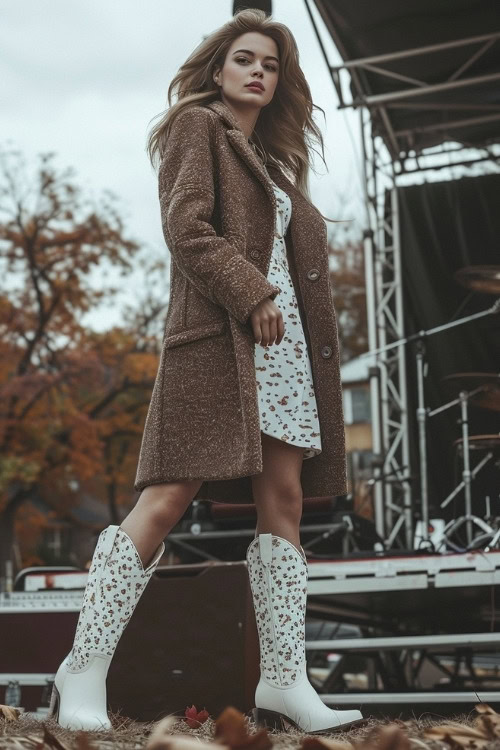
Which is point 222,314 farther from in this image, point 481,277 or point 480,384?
point 481,277

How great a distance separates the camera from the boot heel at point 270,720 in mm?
2123

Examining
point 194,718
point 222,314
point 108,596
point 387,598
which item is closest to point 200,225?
point 222,314

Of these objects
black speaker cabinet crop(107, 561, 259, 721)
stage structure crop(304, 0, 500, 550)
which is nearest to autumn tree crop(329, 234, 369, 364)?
stage structure crop(304, 0, 500, 550)

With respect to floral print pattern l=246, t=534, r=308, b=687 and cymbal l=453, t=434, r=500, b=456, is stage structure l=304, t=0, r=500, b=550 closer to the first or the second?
cymbal l=453, t=434, r=500, b=456

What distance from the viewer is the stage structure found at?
6.30m

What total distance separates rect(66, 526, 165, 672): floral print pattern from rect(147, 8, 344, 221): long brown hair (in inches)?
40.8

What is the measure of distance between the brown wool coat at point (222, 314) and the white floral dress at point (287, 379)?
0.03 m

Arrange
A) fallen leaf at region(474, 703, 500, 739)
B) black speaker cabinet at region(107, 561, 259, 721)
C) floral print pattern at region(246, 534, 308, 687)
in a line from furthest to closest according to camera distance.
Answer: black speaker cabinet at region(107, 561, 259, 721), floral print pattern at region(246, 534, 308, 687), fallen leaf at region(474, 703, 500, 739)

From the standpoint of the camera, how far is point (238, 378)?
2113 millimetres

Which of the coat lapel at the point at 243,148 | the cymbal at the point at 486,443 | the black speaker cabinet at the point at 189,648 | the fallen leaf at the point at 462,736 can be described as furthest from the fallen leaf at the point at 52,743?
the cymbal at the point at 486,443

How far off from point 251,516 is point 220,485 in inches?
113

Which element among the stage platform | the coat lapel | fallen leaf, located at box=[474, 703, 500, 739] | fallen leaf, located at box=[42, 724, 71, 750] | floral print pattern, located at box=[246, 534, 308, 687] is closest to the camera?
fallen leaf, located at box=[42, 724, 71, 750]

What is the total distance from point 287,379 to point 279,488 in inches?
10.5

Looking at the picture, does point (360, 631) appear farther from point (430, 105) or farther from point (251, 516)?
point (430, 105)
